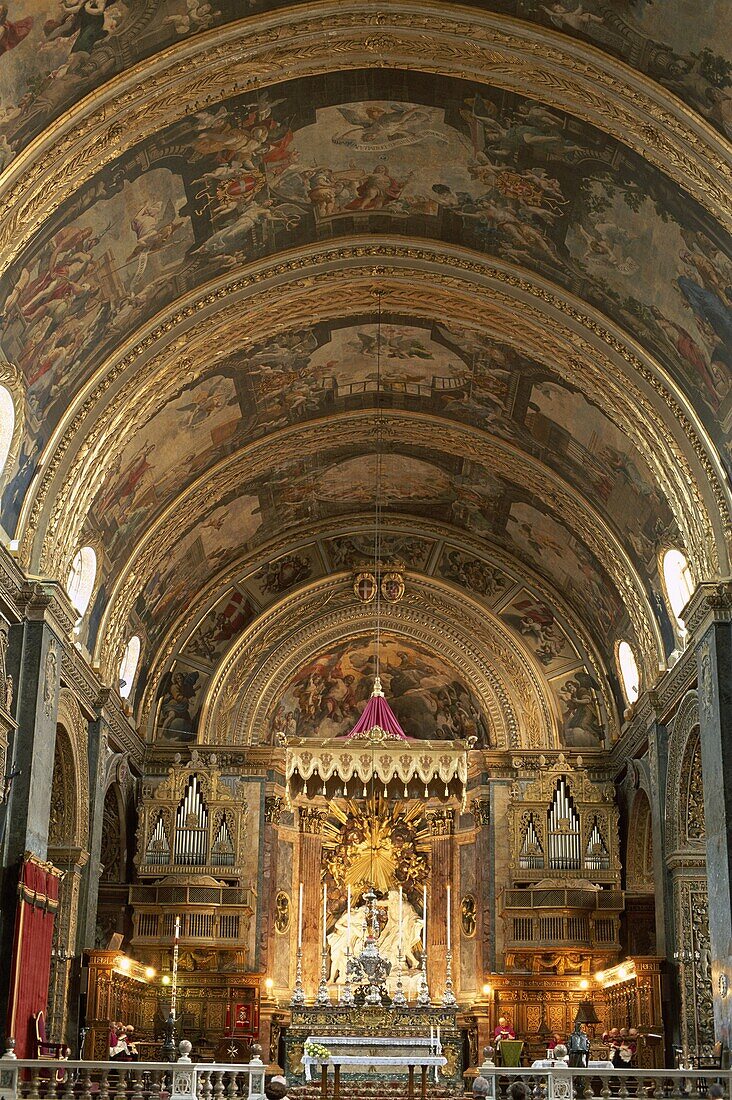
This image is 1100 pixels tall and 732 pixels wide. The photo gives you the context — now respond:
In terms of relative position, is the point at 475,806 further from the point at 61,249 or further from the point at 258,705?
the point at 61,249

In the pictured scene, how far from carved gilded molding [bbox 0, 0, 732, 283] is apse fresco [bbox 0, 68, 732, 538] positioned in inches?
16.9

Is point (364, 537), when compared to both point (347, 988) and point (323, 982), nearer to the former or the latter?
point (323, 982)

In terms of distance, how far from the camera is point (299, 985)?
28.3 m

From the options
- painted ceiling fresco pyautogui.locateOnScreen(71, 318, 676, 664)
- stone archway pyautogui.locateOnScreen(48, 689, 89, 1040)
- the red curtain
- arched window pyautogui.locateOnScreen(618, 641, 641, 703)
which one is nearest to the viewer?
the red curtain

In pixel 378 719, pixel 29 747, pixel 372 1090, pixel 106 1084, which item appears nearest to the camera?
pixel 106 1084

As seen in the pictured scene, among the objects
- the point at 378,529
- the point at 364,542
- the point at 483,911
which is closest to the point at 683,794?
the point at 483,911

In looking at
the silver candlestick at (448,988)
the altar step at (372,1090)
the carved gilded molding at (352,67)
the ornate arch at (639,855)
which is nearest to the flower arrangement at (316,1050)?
the altar step at (372,1090)

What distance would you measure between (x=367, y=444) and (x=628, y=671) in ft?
25.4

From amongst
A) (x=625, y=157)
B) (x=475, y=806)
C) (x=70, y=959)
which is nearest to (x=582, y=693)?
(x=475, y=806)

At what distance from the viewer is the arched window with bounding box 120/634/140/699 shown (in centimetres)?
2862

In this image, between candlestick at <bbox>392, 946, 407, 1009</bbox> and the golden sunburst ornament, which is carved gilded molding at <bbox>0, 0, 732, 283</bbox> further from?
the golden sunburst ornament

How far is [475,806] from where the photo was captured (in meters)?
30.6

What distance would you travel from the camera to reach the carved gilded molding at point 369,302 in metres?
21.6

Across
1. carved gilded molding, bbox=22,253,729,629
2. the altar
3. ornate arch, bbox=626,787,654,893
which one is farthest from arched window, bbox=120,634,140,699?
ornate arch, bbox=626,787,654,893
